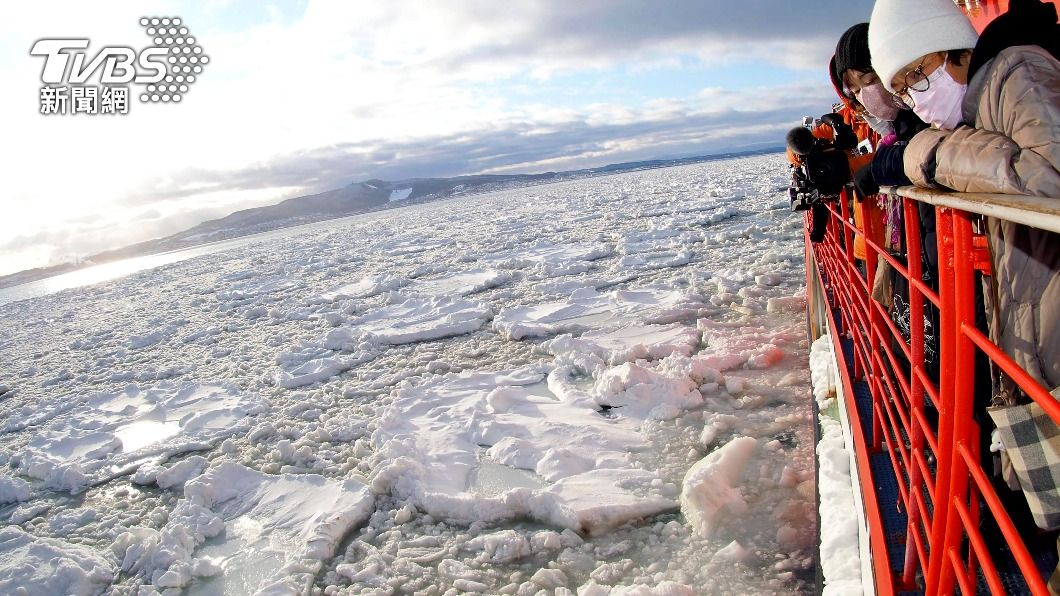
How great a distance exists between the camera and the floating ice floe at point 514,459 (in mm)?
2848

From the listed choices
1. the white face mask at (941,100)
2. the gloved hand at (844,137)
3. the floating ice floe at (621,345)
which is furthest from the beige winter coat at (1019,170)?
the floating ice floe at (621,345)

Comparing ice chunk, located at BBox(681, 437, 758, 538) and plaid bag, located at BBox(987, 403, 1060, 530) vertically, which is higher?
plaid bag, located at BBox(987, 403, 1060, 530)

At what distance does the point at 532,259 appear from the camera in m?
10.5

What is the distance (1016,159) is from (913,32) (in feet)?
2.06

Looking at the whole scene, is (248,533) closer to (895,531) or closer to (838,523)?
(838,523)

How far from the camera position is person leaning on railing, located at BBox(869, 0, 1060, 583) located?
0.87 meters

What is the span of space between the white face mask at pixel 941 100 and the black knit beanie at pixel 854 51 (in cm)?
74

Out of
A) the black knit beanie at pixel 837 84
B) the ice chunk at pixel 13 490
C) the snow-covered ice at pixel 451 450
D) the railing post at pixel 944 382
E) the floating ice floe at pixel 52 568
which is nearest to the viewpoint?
the railing post at pixel 944 382

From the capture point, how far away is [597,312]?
20.8 ft

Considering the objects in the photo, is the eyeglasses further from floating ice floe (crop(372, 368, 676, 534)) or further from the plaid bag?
floating ice floe (crop(372, 368, 676, 534))

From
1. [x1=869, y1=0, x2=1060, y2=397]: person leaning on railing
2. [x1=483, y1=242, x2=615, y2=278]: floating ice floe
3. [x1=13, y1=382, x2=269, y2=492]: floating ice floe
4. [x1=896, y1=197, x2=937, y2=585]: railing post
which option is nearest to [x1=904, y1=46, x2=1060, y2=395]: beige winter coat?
[x1=869, y1=0, x2=1060, y2=397]: person leaning on railing

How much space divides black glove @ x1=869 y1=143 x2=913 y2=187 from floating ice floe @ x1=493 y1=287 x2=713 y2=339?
4219 mm

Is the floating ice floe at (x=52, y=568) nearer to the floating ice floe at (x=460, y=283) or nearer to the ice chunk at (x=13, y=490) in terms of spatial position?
the ice chunk at (x=13, y=490)

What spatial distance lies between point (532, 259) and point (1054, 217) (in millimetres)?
9941
